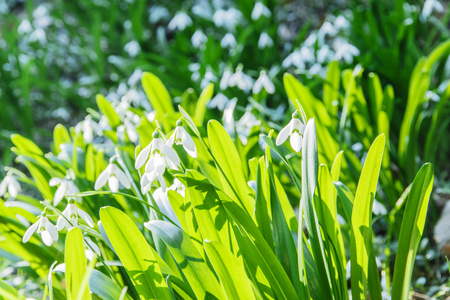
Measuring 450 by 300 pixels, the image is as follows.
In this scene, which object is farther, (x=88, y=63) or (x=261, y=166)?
(x=88, y=63)

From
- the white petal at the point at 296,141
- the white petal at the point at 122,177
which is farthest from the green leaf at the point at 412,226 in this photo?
the white petal at the point at 122,177

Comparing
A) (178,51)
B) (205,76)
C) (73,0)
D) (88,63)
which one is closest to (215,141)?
(205,76)

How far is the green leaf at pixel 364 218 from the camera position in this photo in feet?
3.45

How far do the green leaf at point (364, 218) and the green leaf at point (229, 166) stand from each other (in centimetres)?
29

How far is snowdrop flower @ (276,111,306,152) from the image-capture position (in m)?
1.04

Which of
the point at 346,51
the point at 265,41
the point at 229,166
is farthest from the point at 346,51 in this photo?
the point at 229,166

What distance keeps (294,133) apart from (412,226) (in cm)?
38

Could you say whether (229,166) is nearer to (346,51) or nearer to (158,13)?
(346,51)

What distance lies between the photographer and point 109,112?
1.96m

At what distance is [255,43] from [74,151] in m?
1.82

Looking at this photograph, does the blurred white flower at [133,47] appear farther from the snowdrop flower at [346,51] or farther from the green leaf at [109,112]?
the snowdrop flower at [346,51]

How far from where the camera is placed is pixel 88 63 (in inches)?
156

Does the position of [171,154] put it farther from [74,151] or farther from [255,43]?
[255,43]

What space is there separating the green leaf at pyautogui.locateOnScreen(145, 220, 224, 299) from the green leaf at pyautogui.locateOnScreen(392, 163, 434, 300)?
46cm
